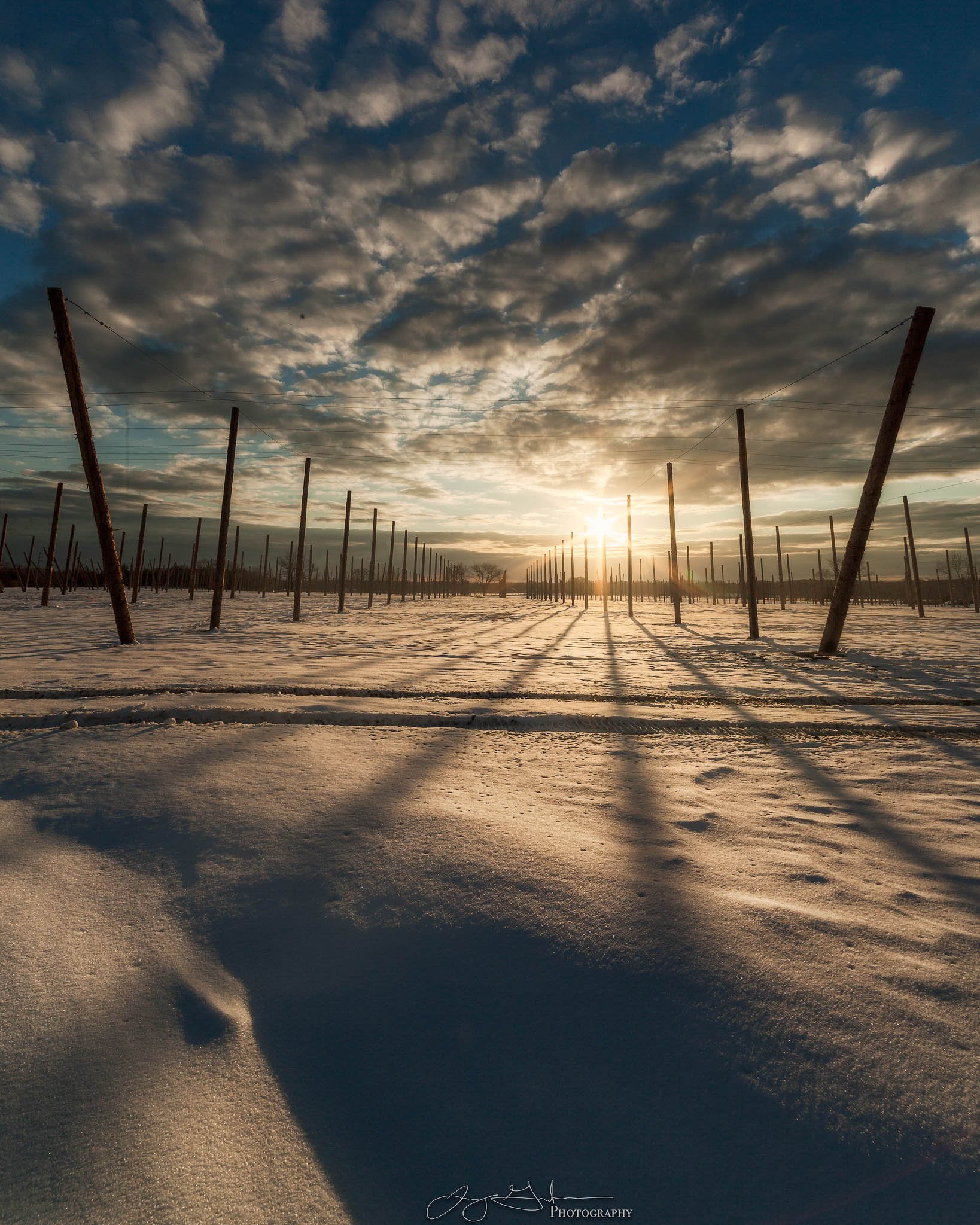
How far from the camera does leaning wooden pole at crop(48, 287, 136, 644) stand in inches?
396

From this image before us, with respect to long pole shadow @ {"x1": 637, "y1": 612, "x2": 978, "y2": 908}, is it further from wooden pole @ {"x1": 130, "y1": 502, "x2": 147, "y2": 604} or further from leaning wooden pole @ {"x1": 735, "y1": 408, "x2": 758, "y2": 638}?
wooden pole @ {"x1": 130, "y1": 502, "x2": 147, "y2": 604}

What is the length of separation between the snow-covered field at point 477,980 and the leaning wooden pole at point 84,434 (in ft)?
24.9

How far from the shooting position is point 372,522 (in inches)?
1261

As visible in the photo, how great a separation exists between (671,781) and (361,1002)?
253 centimetres

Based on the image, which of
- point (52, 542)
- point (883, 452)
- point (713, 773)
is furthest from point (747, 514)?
point (52, 542)

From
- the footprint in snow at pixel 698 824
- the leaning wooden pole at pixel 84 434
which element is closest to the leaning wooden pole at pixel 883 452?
the footprint in snow at pixel 698 824

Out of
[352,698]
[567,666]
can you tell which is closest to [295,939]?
[352,698]

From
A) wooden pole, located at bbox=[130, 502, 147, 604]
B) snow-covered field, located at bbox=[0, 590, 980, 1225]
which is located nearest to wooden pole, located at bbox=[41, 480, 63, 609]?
wooden pole, located at bbox=[130, 502, 147, 604]

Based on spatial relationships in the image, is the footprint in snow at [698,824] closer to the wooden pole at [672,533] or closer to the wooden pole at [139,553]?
the wooden pole at [672,533]

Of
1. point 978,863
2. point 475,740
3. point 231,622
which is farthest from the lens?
point 231,622

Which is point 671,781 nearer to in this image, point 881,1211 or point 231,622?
point 881,1211

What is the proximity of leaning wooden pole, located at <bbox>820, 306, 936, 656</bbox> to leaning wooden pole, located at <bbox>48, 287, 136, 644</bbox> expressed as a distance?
1354 centimetres

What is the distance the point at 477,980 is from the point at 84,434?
1208 centimetres

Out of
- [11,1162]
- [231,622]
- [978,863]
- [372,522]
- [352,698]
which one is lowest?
[11,1162]
